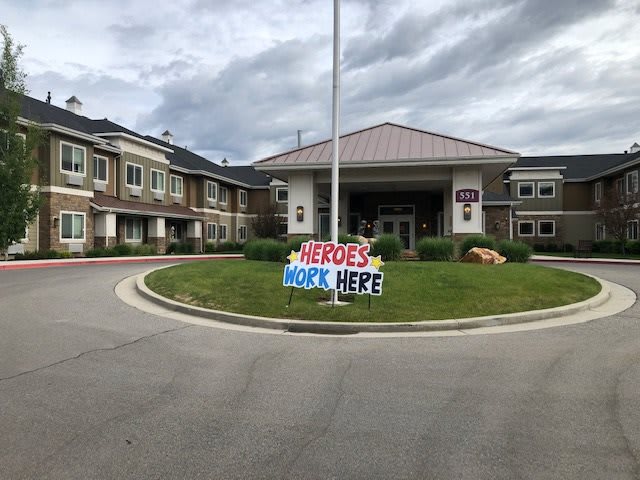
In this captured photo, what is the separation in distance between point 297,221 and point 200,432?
57.5 ft

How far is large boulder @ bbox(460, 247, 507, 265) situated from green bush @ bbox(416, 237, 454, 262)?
910 mm

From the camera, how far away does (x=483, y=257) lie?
51.9ft

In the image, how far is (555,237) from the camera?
142 ft

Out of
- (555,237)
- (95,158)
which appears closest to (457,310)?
(95,158)

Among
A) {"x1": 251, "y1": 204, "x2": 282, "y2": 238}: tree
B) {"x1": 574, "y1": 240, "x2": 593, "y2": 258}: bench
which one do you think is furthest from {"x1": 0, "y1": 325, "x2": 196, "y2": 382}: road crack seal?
{"x1": 251, "y1": 204, "x2": 282, "y2": 238}: tree

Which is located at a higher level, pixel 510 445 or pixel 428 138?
pixel 428 138

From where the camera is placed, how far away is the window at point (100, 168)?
96.3ft

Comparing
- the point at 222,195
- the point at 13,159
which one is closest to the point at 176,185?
the point at 222,195

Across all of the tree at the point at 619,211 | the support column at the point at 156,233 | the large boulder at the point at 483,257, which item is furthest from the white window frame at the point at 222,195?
the tree at the point at 619,211

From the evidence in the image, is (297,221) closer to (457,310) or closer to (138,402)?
(457,310)

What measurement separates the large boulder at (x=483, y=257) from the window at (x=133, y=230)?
24.0m

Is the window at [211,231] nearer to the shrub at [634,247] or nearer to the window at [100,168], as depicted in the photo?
the window at [100,168]

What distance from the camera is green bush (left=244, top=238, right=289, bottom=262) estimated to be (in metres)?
17.0

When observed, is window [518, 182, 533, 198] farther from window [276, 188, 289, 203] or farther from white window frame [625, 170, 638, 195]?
window [276, 188, 289, 203]
